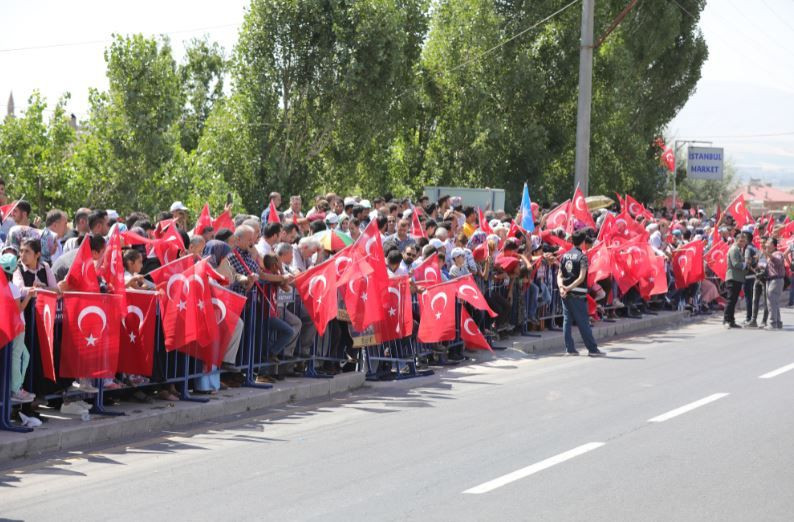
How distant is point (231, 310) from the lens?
11828 mm

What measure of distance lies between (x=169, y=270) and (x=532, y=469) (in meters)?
4.47

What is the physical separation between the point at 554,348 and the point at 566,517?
11424 millimetres

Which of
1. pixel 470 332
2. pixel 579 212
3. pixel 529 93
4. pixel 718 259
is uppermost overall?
pixel 529 93

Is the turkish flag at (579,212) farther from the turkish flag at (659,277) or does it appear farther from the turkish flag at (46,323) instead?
the turkish flag at (46,323)

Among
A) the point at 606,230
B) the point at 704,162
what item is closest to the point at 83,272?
the point at 606,230

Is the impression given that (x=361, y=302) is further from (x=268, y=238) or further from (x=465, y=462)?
(x=465, y=462)

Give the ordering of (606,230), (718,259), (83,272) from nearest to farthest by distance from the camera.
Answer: (83,272) → (606,230) → (718,259)

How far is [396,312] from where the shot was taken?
14.3 meters

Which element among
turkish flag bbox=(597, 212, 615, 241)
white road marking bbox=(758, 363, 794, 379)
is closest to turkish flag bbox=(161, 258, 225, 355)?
white road marking bbox=(758, 363, 794, 379)

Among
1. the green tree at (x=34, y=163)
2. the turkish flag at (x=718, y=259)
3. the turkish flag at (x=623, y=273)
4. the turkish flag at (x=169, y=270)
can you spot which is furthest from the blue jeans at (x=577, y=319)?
the green tree at (x=34, y=163)

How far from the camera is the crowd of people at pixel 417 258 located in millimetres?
11680

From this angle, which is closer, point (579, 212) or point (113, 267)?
point (113, 267)

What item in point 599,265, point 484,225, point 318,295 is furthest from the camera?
point 599,265

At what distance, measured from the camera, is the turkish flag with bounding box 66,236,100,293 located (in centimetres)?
1030
